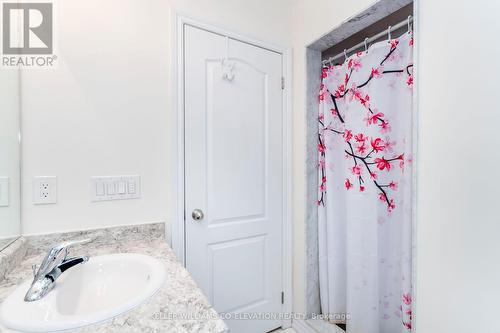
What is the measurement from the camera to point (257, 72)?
1.62 m

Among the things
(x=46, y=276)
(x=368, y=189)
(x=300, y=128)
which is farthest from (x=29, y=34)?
(x=368, y=189)

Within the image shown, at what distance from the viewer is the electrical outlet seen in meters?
1.08

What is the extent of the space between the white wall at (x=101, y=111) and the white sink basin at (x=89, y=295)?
304 millimetres

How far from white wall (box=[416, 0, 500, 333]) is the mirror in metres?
1.68

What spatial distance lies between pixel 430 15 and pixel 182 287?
1.41 metres

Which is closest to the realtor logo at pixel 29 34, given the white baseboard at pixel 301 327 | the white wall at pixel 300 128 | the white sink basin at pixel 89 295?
the white sink basin at pixel 89 295

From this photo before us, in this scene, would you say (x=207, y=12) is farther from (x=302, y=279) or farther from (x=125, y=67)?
(x=302, y=279)

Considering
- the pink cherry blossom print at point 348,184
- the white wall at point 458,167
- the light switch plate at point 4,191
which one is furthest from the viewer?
Answer: the pink cherry blossom print at point 348,184

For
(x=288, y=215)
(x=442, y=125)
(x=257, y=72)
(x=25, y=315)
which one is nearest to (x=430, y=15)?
(x=442, y=125)

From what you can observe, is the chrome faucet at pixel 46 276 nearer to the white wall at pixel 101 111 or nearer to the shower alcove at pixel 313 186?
the white wall at pixel 101 111

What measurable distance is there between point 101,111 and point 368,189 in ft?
4.93

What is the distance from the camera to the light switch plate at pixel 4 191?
944 millimetres

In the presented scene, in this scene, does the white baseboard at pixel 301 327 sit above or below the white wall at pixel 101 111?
below

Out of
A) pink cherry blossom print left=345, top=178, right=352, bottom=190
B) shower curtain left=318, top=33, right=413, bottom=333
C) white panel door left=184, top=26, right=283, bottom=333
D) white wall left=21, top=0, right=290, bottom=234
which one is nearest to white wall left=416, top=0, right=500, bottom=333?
shower curtain left=318, top=33, right=413, bottom=333
